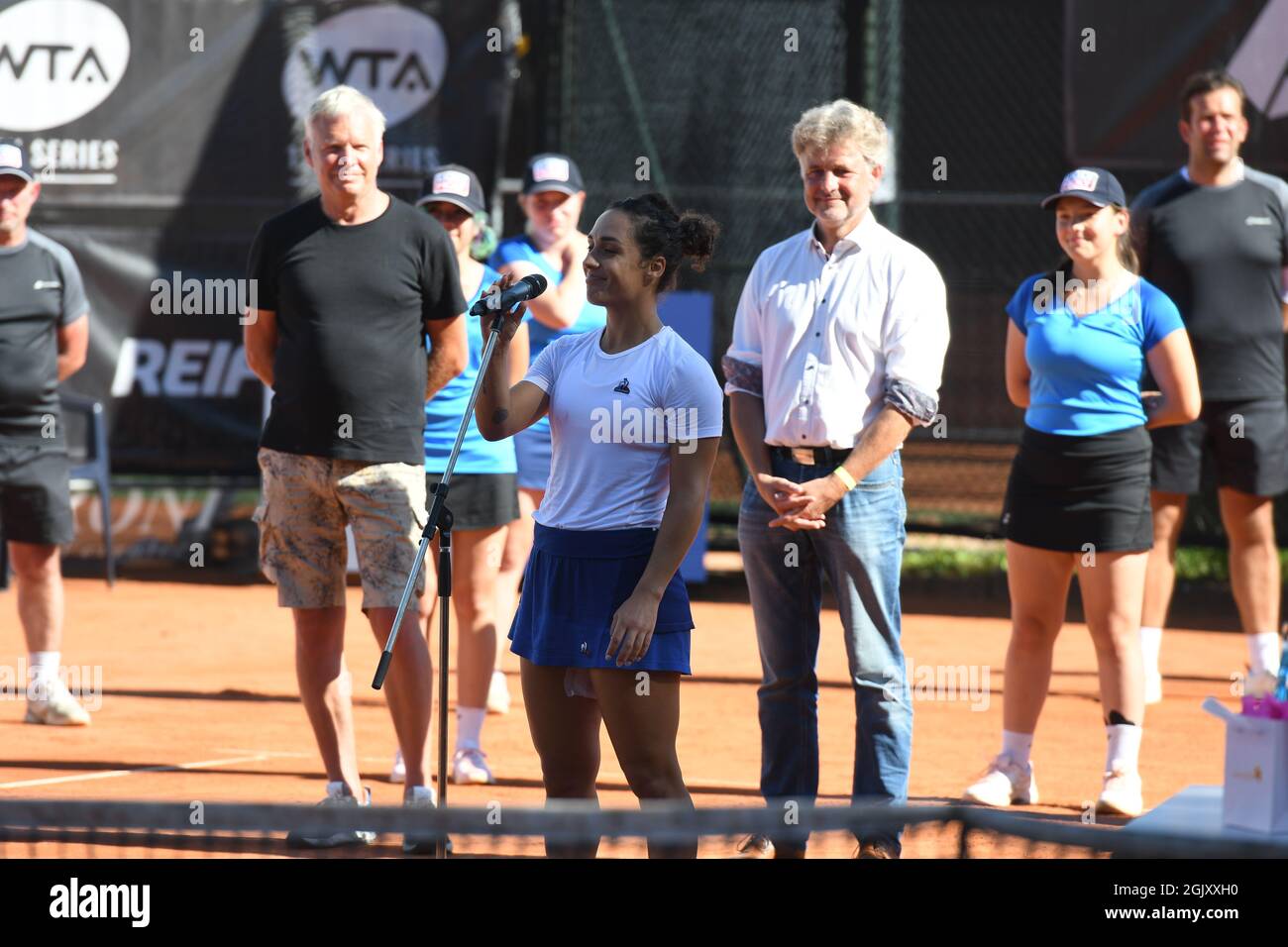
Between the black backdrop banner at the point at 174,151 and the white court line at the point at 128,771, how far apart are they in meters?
5.42

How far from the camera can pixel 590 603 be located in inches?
156

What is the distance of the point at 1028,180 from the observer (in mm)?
12070

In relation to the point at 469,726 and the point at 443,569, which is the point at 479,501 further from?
the point at 443,569

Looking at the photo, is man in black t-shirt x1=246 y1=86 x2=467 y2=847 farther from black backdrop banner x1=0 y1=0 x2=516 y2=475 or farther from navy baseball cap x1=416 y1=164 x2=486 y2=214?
black backdrop banner x1=0 y1=0 x2=516 y2=475

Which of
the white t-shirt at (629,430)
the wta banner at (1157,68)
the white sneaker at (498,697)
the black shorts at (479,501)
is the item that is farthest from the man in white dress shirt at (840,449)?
the wta banner at (1157,68)

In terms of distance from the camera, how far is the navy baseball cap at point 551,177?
704 centimetres

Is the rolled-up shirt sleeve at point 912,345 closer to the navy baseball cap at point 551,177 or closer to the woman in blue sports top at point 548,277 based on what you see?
the woman in blue sports top at point 548,277

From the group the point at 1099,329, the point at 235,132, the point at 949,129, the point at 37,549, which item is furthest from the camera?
the point at 949,129

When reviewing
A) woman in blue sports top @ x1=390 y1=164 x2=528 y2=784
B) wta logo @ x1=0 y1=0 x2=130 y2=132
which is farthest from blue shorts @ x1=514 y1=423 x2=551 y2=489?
wta logo @ x1=0 y1=0 x2=130 y2=132

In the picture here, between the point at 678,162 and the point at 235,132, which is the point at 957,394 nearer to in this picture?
the point at 678,162

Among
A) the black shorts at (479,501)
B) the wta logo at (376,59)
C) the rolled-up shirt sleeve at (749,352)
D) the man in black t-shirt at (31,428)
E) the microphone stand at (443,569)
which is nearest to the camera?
the microphone stand at (443,569)

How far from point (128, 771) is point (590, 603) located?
2.86 meters
